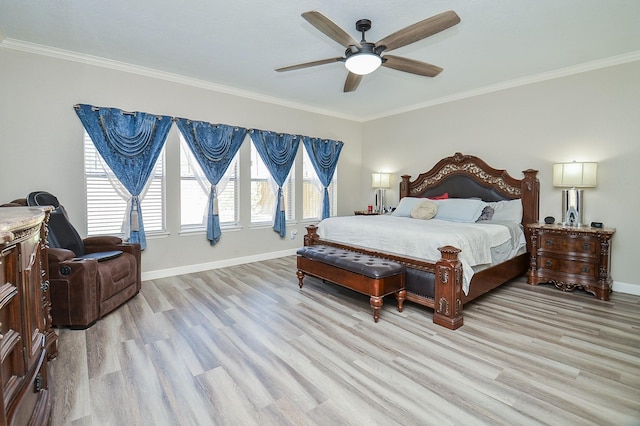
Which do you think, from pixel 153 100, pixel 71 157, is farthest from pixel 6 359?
pixel 153 100

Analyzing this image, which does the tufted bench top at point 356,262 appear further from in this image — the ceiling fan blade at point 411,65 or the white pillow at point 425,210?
the ceiling fan blade at point 411,65

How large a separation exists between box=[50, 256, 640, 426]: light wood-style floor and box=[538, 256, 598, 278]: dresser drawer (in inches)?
14.7

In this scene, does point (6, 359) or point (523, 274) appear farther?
point (523, 274)

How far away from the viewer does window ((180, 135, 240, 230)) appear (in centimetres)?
452

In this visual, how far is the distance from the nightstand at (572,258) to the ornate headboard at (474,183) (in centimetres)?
60

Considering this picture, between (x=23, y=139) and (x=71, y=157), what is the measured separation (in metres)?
0.44

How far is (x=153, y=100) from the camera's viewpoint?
4191mm

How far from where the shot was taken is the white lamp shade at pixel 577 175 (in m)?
3.71

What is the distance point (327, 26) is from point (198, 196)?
3215 millimetres

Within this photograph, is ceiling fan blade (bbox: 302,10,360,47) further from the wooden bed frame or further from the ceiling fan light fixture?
the wooden bed frame

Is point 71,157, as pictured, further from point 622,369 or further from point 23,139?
point 622,369

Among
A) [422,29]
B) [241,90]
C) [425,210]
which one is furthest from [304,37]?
[425,210]

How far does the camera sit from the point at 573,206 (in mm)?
3949

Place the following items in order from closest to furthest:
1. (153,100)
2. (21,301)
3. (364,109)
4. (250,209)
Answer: (21,301)
(153,100)
(250,209)
(364,109)
